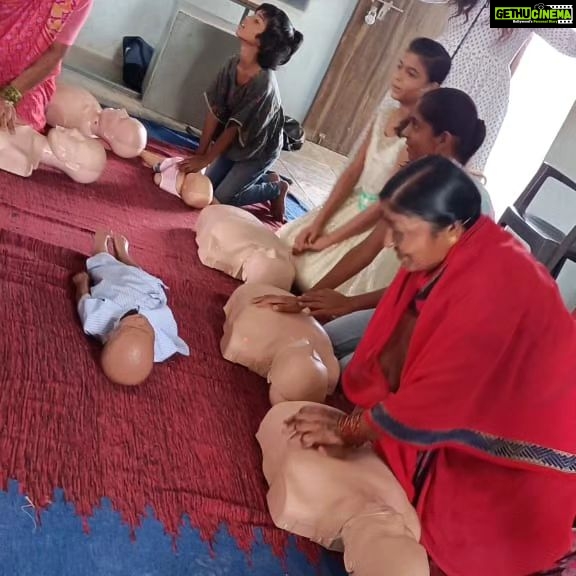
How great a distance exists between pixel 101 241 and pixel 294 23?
2.91 meters

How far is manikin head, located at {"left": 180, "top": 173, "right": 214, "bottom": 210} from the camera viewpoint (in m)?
2.55

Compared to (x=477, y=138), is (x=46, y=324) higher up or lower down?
lower down

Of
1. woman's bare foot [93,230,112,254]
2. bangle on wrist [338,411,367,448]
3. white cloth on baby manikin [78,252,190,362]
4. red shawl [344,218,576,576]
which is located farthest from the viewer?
woman's bare foot [93,230,112,254]

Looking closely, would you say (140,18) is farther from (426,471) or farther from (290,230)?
(426,471)

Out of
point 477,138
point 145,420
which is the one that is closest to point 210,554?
point 145,420

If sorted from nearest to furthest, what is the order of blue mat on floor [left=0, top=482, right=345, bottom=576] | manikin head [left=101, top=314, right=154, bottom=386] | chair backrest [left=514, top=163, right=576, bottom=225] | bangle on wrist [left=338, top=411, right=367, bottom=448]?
blue mat on floor [left=0, top=482, right=345, bottom=576] → bangle on wrist [left=338, top=411, right=367, bottom=448] → manikin head [left=101, top=314, right=154, bottom=386] → chair backrest [left=514, top=163, right=576, bottom=225]

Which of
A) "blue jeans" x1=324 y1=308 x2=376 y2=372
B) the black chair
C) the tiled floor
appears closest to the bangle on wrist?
"blue jeans" x1=324 y1=308 x2=376 y2=372

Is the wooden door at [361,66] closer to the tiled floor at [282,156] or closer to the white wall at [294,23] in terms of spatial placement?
the white wall at [294,23]

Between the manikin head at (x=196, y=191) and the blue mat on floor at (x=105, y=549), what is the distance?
154cm

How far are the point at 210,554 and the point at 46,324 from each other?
0.63 meters

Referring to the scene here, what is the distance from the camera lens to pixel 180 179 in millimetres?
2609

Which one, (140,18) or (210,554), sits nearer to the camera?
(210,554)

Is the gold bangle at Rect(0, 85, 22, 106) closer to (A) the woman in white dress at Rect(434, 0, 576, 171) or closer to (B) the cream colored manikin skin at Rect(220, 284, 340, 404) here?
(B) the cream colored manikin skin at Rect(220, 284, 340, 404)

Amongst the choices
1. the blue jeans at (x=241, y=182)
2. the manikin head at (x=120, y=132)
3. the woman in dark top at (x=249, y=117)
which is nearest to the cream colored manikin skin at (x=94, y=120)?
the manikin head at (x=120, y=132)
